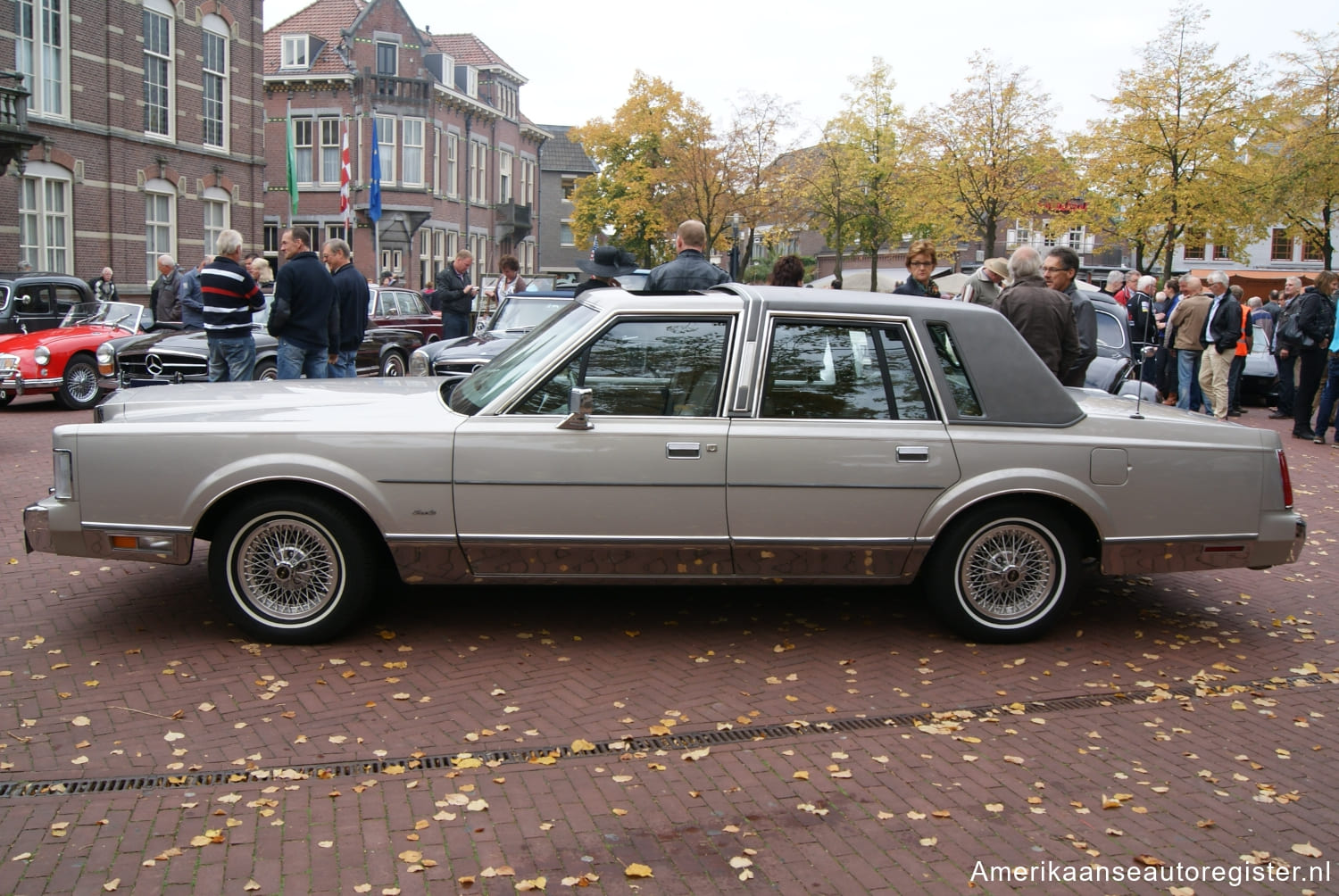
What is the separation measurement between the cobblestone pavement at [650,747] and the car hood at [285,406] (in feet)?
3.46

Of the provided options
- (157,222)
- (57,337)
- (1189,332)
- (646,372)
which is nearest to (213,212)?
(157,222)

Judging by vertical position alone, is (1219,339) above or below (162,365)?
above

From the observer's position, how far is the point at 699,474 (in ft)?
17.2

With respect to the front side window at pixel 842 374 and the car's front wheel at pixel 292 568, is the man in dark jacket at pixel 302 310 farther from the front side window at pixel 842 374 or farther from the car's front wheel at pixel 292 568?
the front side window at pixel 842 374

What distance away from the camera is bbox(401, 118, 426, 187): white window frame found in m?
47.7

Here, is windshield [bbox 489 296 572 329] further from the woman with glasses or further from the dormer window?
the dormer window

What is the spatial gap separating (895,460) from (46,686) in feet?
12.6

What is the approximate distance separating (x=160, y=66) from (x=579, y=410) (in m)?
28.5

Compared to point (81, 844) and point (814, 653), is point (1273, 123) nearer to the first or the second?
point (814, 653)

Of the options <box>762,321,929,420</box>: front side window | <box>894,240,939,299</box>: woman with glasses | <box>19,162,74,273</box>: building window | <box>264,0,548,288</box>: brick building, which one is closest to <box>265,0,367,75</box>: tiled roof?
<box>264,0,548,288</box>: brick building

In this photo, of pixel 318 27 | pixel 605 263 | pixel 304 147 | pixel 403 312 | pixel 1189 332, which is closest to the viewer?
pixel 605 263

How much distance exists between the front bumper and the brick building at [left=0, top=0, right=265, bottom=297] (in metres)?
22.8

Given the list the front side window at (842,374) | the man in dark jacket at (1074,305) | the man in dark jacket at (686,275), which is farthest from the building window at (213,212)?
the front side window at (842,374)

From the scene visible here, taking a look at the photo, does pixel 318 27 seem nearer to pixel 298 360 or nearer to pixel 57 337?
pixel 57 337
